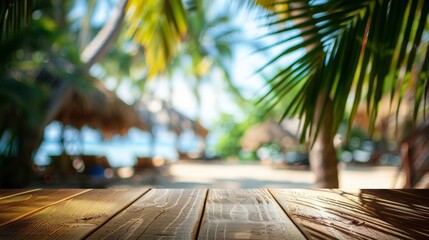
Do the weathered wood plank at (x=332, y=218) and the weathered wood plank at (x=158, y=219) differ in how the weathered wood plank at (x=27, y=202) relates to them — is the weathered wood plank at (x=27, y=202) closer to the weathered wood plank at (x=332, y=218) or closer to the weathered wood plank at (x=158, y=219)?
the weathered wood plank at (x=158, y=219)

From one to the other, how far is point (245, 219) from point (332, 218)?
0.60 ft

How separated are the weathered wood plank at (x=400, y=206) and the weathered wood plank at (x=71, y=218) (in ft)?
1.92

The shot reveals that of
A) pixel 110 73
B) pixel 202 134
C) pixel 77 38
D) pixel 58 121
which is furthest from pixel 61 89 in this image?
pixel 110 73

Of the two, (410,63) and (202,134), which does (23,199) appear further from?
(202,134)

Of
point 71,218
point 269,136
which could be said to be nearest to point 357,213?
point 71,218

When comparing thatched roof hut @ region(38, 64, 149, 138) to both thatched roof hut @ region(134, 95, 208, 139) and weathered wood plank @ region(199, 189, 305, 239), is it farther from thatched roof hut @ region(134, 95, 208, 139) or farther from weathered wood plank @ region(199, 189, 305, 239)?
weathered wood plank @ region(199, 189, 305, 239)

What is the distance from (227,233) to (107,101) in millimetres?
6774

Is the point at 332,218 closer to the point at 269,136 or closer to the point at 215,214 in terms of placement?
the point at 215,214

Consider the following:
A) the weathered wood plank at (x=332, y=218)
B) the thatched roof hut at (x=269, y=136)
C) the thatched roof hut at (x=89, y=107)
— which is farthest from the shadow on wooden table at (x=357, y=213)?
the thatched roof hut at (x=269, y=136)

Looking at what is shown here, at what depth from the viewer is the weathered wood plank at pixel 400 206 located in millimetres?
753

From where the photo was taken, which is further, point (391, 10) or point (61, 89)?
point (61, 89)

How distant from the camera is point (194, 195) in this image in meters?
1.09

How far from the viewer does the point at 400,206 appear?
3.03 feet

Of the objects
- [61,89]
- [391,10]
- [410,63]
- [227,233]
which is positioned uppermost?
[61,89]
